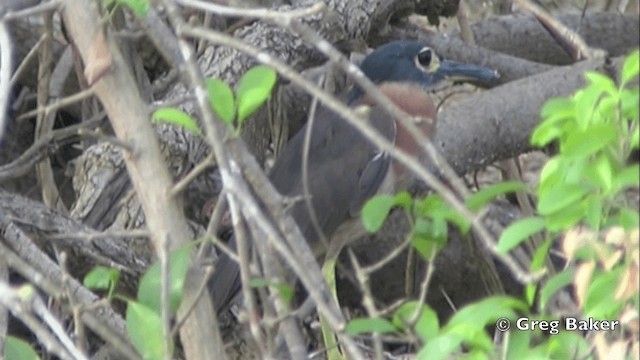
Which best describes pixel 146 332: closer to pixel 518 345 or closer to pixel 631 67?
pixel 518 345

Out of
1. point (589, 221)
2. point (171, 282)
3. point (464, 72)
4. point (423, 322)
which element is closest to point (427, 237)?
point (423, 322)

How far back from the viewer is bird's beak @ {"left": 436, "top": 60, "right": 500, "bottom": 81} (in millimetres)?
3527

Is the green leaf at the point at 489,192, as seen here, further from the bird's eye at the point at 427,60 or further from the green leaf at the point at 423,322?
the bird's eye at the point at 427,60

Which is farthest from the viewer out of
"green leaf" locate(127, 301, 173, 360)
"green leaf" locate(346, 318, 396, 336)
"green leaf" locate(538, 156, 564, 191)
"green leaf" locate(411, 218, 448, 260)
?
"green leaf" locate(411, 218, 448, 260)

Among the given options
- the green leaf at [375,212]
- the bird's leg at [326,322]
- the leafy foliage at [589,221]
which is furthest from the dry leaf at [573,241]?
the bird's leg at [326,322]

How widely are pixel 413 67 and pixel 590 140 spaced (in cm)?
214

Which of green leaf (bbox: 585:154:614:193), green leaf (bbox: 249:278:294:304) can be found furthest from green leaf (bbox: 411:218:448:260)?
green leaf (bbox: 585:154:614:193)

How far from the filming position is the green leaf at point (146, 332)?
1754 millimetres

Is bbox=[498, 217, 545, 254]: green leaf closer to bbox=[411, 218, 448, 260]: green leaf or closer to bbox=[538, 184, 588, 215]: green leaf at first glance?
bbox=[538, 184, 588, 215]: green leaf

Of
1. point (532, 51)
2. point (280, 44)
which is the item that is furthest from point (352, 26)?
point (532, 51)

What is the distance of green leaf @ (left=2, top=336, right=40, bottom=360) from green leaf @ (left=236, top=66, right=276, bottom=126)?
1.29ft

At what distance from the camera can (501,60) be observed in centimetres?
371

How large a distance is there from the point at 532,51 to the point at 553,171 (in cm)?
247

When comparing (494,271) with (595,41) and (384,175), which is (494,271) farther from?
(595,41)
